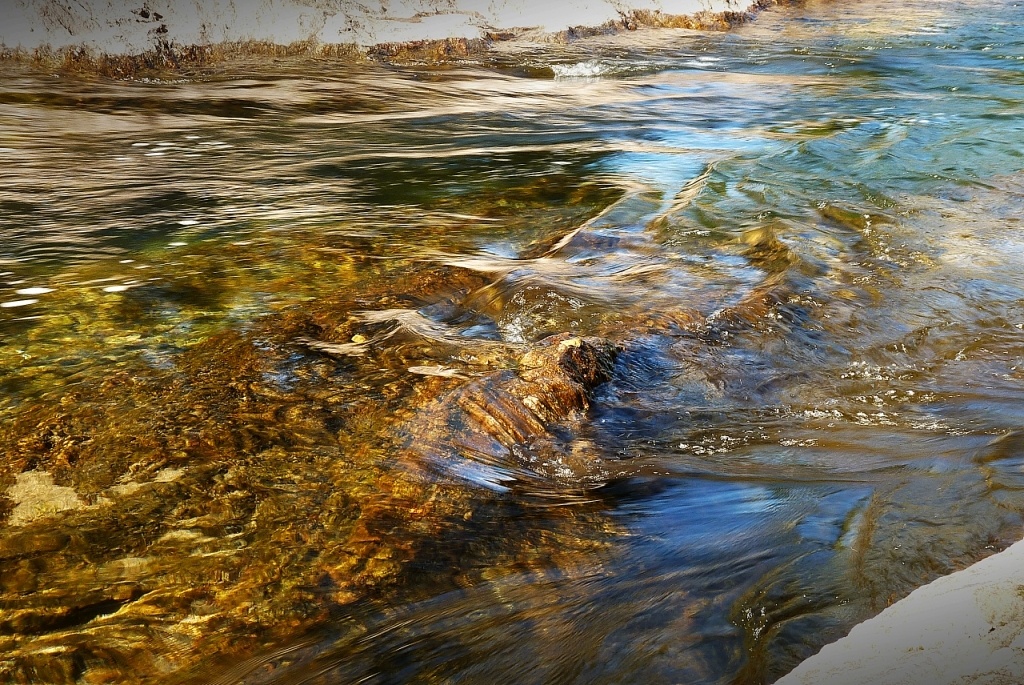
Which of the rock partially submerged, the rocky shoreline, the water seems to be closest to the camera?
the water

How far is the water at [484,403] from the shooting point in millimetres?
2262

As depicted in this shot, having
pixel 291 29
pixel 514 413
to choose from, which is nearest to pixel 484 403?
pixel 514 413

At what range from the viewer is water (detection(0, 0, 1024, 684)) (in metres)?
2.26

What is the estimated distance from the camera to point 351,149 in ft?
25.4

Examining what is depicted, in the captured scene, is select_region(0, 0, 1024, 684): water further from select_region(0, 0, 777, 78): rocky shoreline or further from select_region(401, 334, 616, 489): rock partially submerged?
select_region(0, 0, 777, 78): rocky shoreline

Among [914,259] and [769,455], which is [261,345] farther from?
[914,259]

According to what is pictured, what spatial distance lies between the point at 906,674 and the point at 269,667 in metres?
1.50

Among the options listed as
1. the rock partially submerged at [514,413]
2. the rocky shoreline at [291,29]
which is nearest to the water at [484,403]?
the rock partially submerged at [514,413]

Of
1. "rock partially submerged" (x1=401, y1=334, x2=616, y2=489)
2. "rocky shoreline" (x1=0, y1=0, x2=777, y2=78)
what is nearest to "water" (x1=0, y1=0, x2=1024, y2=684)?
"rock partially submerged" (x1=401, y1=334, x2=616, y2=489)

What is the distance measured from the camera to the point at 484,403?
130 inches

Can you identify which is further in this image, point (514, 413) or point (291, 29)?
point (291, 29)

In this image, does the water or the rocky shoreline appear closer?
the water

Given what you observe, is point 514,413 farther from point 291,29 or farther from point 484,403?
point 291,29

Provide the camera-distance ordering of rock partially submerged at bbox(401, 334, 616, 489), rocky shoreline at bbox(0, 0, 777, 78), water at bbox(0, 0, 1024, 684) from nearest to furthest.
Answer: water at bbox(0, 0, 1024, 684) < rock partially submerged at bbox(401, 334, 616, 489) < rocky shoreline at bbox(0, 0, 777, 78)
